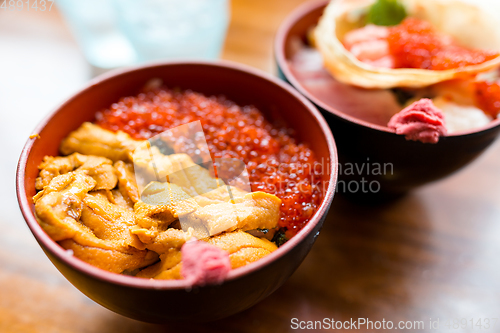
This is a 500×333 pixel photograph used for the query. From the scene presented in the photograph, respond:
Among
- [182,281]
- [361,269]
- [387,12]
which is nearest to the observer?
[182,281]

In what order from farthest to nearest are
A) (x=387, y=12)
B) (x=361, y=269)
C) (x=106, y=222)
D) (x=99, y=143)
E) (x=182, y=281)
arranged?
(x=387, y=12)
(x=361, y=269)
(x=99, y=143)
(x=106, y=222)
(x=182, y=281)

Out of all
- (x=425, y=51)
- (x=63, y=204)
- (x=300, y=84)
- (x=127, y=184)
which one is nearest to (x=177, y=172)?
(x=127, y=184)

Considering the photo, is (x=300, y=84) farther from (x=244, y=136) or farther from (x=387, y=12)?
(x=387, y=12)

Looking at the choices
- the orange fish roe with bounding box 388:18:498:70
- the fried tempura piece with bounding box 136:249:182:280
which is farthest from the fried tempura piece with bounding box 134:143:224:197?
the orange fish roe with bounding box 388:18:498:70

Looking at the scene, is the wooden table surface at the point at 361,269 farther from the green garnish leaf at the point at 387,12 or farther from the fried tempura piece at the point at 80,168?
the green garnish leaf at the point at 387,12

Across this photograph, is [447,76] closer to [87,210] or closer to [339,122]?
[339,122]

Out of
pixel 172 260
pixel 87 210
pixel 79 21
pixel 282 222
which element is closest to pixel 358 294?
pixel 282 222

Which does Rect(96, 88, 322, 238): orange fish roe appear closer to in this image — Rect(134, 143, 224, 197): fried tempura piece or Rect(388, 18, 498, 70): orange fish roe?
Rect(134, 143, 224, 197): fried tempura piece
